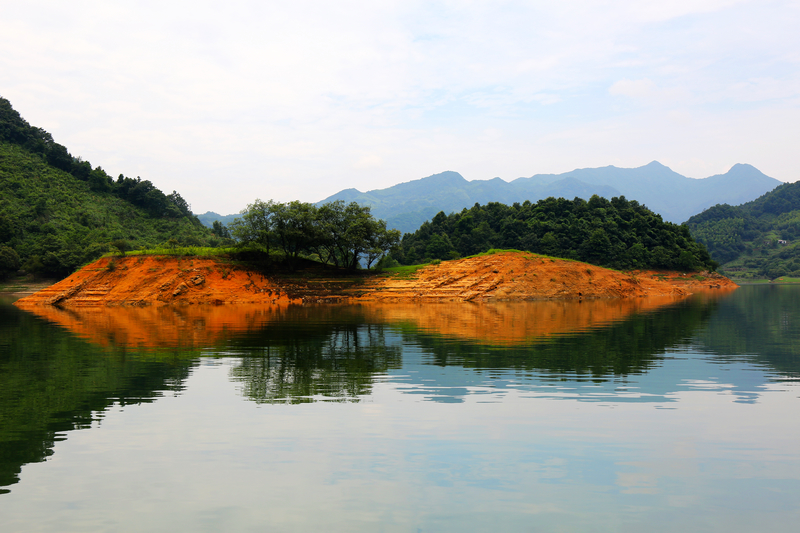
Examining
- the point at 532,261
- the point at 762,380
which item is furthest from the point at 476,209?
the point at 762,380

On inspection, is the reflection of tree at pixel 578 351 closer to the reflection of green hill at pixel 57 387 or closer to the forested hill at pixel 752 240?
the reflection of green hill at pixel 57 387

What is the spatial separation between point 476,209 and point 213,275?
6943 centimetres

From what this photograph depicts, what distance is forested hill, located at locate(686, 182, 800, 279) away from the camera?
151075 mm

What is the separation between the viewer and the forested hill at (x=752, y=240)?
151 metres

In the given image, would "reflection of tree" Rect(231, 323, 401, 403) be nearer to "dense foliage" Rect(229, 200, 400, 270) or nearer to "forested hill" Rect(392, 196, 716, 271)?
"dense foliage" Rect(229, 200, 400, 270)

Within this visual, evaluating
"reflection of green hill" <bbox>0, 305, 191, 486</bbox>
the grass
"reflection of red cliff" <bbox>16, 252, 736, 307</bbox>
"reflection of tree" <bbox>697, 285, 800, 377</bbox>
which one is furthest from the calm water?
the grass

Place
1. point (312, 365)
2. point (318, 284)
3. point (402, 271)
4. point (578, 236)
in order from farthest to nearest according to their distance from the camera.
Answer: point (578, 236)
point (402, 271)
point (318, 284)
point (312, 365)

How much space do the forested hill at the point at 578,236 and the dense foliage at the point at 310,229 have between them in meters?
19.5

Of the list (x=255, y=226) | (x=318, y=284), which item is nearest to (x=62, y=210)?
(x=255, y=226)

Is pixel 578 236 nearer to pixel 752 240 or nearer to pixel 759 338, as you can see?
pixel 759 338

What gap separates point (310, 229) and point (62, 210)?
67222 mm

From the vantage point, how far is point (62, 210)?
102000mm

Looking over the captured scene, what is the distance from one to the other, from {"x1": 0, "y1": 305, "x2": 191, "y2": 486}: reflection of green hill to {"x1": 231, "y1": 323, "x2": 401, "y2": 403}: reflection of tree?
2.71 m

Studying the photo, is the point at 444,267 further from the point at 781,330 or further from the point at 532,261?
the point at 781,330
